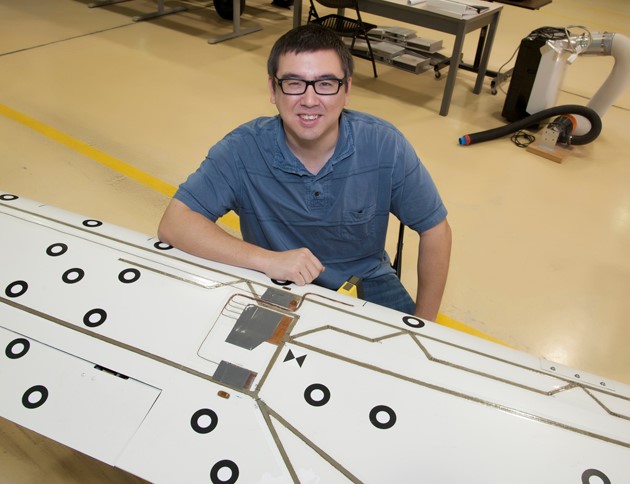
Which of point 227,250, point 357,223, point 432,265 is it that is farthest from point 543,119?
point 227,250

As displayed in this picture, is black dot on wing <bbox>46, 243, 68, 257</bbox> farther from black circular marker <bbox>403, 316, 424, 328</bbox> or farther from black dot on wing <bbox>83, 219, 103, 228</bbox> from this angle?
black circular marker <bbox>403, 316, 424, 328</bbox>

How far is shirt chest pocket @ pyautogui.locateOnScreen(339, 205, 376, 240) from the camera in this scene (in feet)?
5.16

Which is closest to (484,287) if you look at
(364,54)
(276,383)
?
(276,383)

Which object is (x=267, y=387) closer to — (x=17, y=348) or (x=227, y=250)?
(x=227, y=250)

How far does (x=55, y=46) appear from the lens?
5020 mm

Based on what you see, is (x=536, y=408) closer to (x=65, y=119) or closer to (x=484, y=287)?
(x=484, y=287)

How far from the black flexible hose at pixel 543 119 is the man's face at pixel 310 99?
9.15 feet

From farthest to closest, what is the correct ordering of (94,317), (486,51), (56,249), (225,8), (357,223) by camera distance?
(225,8), (486,51), (357,223), (56,249), (94,317)

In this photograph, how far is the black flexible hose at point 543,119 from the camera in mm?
3752

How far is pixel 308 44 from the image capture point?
4.49ft

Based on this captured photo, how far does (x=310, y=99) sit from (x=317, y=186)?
0.90 ft

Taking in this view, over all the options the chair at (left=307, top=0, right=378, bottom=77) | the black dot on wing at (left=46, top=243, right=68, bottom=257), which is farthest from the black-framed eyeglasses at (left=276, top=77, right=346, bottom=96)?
the chair at (left=307, top=0, right=378, bottom=77)

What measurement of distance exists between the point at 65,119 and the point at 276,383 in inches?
141

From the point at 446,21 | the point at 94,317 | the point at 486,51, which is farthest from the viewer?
the point at 486,51
